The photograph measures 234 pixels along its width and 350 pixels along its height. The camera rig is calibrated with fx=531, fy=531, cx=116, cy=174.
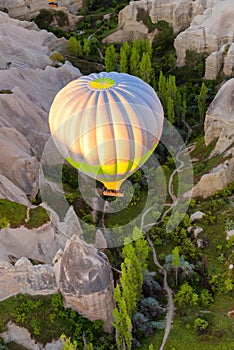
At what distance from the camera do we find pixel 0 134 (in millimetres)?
47031

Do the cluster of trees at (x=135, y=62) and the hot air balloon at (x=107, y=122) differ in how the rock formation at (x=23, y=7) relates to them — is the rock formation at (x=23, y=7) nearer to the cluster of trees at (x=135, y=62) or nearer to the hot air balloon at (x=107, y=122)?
the cluster of trees at (x=135, y=62)

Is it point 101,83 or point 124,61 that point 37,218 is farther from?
point 124,61

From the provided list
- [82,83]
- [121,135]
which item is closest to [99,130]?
[121,135]

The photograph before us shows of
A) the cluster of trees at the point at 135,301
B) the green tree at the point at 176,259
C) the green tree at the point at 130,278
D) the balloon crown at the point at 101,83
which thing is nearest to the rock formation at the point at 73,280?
the cluster of trees at the point at 135,301

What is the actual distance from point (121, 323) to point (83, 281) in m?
3.36

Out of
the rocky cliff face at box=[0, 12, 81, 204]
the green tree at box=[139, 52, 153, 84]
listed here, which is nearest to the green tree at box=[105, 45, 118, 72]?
the rocky cliff face at box=[0, 12, 81, 204]

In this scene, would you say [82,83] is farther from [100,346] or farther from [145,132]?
[100,346]

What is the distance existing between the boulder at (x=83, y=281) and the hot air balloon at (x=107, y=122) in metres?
6.31

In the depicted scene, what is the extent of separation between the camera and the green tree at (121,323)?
29.8 meters

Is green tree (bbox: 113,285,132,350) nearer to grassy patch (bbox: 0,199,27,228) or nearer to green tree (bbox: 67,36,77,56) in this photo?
grassy patch (bbox: 0,199,27,228)

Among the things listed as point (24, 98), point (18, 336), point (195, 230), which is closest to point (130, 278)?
point (18, 336)

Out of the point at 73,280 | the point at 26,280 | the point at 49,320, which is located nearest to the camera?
the point at 49,320

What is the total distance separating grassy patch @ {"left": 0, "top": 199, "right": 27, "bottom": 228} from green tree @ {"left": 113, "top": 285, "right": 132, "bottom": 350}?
978cm

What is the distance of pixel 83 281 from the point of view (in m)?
31.4
